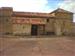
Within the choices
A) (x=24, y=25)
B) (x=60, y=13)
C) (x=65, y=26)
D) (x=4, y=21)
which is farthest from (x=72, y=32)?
(x=4, y=21)

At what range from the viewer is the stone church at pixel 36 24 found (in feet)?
120

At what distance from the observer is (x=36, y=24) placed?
37094 mm

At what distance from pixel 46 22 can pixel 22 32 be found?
5.13 m

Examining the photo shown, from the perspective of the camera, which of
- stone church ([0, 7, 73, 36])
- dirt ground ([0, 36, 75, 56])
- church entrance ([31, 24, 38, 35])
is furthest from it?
church entrance ([31, 24, 38, 35])

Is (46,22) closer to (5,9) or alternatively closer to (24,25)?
(24,25)

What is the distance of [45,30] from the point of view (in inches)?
1470

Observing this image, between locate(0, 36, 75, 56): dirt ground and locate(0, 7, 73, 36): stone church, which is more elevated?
locate(0, 7, 73, 36): stone church

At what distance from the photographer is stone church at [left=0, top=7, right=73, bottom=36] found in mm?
36469

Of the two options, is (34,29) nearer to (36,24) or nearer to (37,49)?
(36,24)

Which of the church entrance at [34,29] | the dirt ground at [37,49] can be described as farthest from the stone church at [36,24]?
the dirt ground at [37,49]

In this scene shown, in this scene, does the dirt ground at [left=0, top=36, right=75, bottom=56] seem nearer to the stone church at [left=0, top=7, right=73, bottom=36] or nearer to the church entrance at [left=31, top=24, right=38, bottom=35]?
the stone church at [left=0, top=7, right=73, bottom=36]

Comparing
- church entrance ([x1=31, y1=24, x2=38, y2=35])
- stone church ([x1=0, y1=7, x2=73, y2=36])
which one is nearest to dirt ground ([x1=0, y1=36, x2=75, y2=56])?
stone church ([x1=0, y1=7, x2=73, y2=36])

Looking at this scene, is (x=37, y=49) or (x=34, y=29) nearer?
(x=37, y=49)

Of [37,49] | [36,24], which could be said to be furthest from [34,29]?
[37,49]
